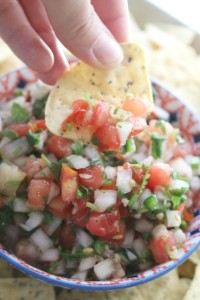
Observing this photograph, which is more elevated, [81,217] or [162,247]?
[81,217]

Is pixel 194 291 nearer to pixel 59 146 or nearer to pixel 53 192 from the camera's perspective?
pixel 53 192

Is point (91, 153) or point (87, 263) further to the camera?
point (91, 153)

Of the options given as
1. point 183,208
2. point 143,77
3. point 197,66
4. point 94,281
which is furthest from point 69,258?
point 197,66

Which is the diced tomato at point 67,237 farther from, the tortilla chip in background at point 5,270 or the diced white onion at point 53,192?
the tortilla chip in background at point 5,270

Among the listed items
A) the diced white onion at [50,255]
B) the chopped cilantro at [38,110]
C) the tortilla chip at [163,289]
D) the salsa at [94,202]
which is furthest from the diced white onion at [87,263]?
the chopped cilantro at [38,110]

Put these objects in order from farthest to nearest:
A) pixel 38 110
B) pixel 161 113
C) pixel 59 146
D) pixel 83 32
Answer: pixel 161 113
pixel 38 110
pixel 59 146
pixel 83 32

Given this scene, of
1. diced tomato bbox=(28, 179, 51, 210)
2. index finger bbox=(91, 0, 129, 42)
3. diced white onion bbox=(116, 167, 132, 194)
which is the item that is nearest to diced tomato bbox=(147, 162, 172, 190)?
diced white onion bbox=(116, 167, 132, 194)

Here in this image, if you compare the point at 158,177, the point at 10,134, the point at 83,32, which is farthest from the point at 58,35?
the point at 158,177

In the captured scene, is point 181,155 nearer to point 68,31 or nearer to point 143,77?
point 143,77
